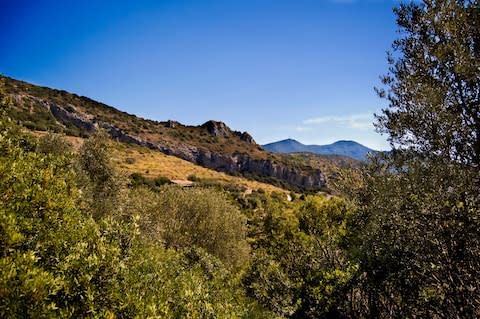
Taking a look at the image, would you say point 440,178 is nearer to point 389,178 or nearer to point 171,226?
point 389,178

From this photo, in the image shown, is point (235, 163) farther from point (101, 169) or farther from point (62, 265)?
point (62, 265)

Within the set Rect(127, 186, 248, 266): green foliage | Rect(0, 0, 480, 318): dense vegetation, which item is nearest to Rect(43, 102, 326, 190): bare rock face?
Rect(127, 186, 248, 266): green foliage

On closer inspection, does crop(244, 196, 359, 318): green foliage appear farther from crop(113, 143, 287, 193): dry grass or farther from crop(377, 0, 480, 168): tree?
crop(113, 143, 287, 193): dry grass

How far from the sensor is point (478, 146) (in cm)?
1041

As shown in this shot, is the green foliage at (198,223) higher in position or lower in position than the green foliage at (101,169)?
lower

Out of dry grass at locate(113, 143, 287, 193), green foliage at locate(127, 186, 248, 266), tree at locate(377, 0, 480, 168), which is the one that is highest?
tree at locate(377, 0, 480, 168)

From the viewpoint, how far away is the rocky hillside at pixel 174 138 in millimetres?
134000

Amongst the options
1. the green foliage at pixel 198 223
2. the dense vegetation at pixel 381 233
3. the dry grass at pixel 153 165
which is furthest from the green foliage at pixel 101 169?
the dry grass at pixel 153 165

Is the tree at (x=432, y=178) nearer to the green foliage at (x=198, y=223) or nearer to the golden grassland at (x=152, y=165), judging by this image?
the green foliage at (x=198, y=223)

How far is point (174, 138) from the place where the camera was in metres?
169

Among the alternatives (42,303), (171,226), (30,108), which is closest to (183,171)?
(30,108)

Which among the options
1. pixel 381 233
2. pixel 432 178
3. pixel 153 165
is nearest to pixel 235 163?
pixel 153 165

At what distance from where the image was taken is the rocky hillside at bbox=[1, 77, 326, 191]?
134 meters

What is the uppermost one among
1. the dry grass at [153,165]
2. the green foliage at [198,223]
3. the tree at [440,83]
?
the tree at [440,83]
